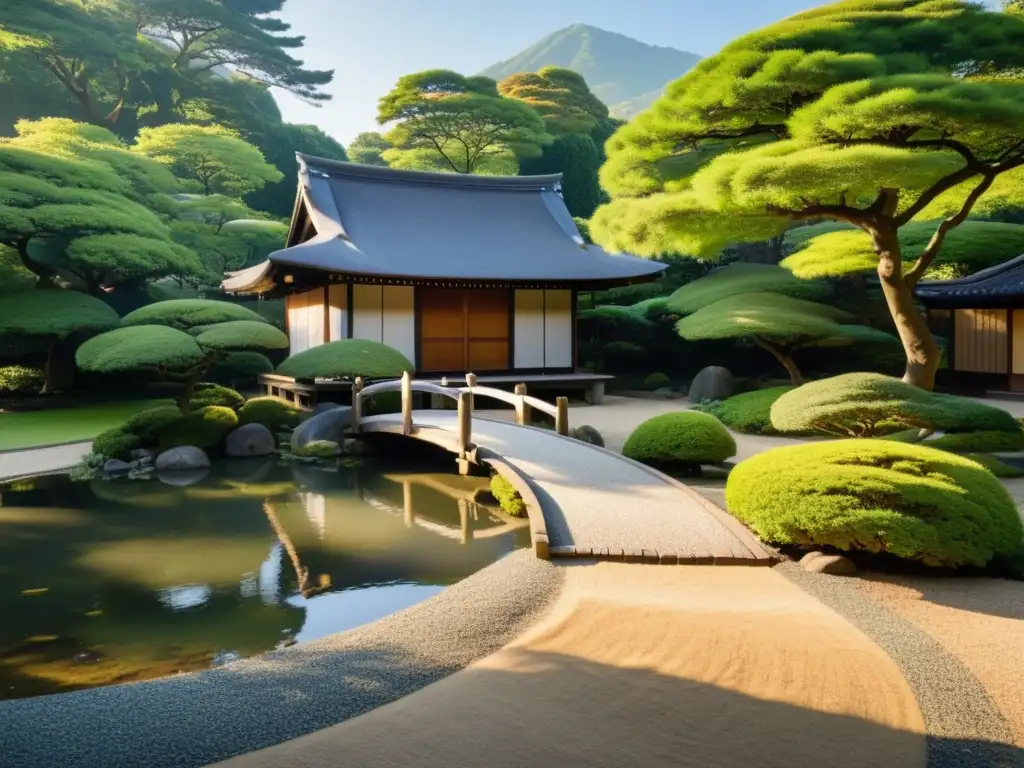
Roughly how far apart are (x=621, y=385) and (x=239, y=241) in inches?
487

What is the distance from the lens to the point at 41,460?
441 inches

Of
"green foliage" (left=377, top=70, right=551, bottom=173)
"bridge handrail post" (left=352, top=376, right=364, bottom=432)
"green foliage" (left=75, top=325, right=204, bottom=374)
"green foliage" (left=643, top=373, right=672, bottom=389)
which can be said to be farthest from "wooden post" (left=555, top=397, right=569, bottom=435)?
"green foliage" (left=377, top=70, right=551, bottom=173)

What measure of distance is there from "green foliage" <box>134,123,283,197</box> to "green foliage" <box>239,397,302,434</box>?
12373 millimetres

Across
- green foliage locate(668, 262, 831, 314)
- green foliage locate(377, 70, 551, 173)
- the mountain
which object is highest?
the mountain

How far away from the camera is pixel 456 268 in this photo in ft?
52.3

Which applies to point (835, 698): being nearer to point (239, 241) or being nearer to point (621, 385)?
point (621, 385)

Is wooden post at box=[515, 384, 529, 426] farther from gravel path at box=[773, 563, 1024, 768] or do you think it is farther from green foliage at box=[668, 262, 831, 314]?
green foliage at box=[668, 262, 831, 314]

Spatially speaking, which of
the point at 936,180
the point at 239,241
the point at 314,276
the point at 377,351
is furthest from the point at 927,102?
the point at 239,241

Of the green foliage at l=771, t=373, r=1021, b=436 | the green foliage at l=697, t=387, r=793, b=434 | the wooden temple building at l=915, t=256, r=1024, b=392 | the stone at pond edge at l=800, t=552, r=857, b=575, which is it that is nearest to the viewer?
the stone at pond edge at l=800, t=552, r=857, b=575

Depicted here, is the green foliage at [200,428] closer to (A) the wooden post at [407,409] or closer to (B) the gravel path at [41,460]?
(B) the gravel path at [41,460]

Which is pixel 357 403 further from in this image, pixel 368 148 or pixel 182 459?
pixel 368 148

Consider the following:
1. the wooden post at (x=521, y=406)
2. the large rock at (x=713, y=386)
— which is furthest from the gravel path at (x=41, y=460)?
the large rock at (x=713, y=386)

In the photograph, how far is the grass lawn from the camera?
1264cm

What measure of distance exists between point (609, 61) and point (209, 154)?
409 ft
